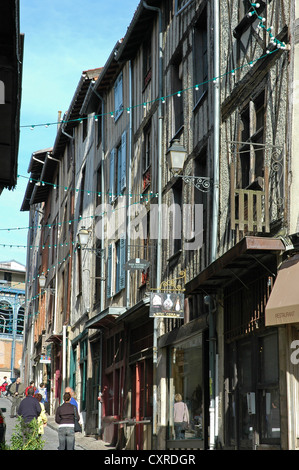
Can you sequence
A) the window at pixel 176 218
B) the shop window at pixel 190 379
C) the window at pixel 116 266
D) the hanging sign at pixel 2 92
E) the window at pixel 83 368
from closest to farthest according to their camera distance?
the hanging sign at pixel 2 92
the shop window at pixel 190 379
the window at pixel 176 218
the window at pixel 116 266
the window at pixel 83 368

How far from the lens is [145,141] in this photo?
60.6 feet

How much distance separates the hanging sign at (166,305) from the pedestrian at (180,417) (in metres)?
1.95

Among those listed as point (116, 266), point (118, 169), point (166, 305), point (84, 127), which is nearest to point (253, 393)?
point (166, 305)

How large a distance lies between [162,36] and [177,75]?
4.98 feet

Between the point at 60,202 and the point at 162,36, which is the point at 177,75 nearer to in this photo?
the point at 162,36

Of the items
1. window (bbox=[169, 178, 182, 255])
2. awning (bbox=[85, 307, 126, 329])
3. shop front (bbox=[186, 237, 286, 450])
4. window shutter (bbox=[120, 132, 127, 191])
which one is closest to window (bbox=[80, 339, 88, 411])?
awning (bbox=[85, 307, 126, 329])

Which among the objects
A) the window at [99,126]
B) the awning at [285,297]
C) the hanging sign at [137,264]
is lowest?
the awning at [285,297]

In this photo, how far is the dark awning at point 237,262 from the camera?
934cm

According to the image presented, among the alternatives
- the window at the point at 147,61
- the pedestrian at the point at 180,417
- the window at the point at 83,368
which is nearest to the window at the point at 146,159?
the window at the point at 147,61

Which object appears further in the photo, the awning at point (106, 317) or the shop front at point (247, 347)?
the awning at point (106, 317)

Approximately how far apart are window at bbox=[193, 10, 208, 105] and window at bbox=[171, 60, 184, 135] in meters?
1.17

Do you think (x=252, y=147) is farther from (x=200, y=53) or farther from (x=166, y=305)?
(x=200, y=53)

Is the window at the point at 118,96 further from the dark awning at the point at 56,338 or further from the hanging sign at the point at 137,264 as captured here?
the dark awning at the point at 56,338

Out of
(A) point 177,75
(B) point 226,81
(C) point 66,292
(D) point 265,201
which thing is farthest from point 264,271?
(C) point 66,292
